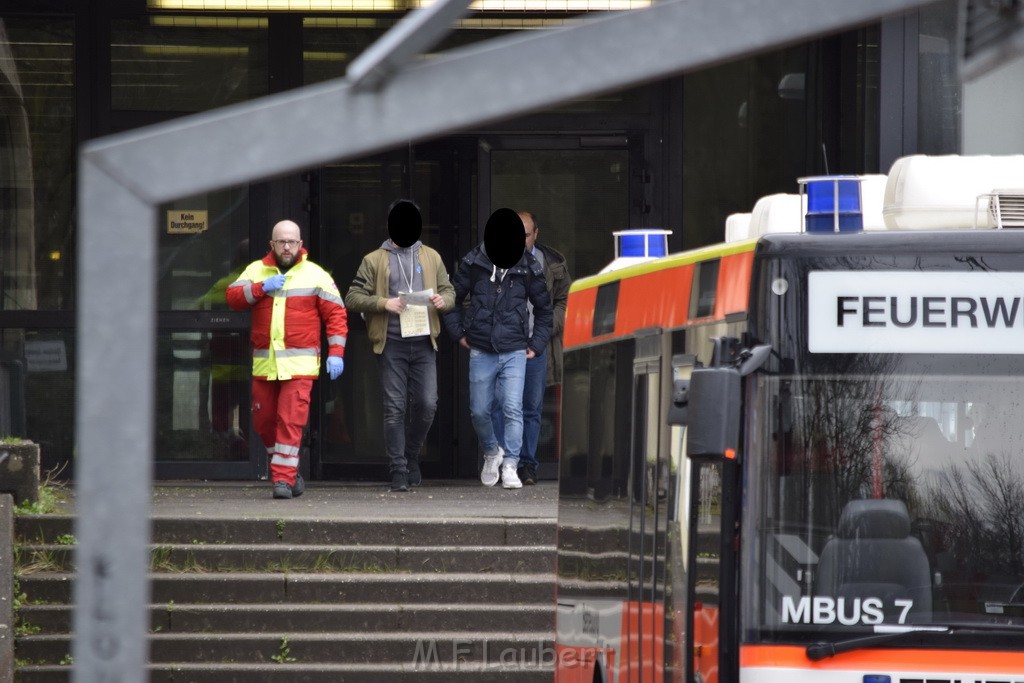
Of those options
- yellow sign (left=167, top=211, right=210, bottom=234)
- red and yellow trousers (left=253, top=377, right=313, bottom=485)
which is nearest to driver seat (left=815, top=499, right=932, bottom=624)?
red and yellow trousers (left=253, top=377, right=313, bottom=485)

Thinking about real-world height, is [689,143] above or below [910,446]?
above

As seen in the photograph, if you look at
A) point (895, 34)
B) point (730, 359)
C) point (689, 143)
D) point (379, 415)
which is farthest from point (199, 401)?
point (730, 359)

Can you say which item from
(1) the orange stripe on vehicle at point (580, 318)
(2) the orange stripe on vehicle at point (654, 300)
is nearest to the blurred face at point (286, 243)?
(1) the orange stripe on vehicle at point (580, 318)

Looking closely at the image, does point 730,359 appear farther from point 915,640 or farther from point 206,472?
point 206,472

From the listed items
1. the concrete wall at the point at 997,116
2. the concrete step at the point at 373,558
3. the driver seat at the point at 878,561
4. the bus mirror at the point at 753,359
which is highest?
the concrete wall at the point at 997,116

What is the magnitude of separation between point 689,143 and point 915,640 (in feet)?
34.1

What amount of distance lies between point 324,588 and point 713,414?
240 inches

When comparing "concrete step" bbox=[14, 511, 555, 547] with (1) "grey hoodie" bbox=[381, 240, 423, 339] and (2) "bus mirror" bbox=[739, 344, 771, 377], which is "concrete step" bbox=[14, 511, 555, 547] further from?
(2) "bus mirror" bbox=[739, 344, 771, 377]

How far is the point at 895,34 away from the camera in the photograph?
455 inches

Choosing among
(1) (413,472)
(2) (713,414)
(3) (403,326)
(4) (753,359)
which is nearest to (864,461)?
(4) (753,359)

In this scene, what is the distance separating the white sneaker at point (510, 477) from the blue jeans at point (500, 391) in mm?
45

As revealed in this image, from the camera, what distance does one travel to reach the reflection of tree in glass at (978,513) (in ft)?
14.6

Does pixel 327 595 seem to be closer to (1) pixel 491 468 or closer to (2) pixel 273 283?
(2) pixel 273 283

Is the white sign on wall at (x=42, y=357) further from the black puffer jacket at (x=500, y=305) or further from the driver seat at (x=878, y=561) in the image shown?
the driver seat at (x=878, y=561)
